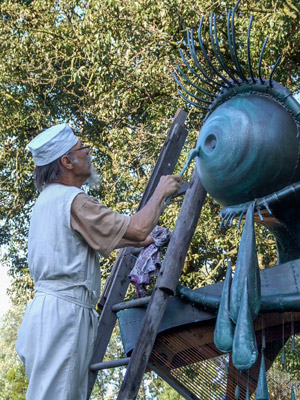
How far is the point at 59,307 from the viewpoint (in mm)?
2787

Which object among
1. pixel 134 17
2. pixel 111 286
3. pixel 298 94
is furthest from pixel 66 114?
pixel 111 286

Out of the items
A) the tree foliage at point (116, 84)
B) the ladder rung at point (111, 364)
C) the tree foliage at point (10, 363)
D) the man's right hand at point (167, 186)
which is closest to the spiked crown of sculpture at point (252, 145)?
the man's right hand at point (167, 186)

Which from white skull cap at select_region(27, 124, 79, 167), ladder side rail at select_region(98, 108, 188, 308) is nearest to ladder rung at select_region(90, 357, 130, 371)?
ladder side rail at select_region(98, 108, 188, 308)

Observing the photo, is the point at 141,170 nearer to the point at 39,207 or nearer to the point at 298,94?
the point at 298,94

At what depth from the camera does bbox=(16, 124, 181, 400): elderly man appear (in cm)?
271

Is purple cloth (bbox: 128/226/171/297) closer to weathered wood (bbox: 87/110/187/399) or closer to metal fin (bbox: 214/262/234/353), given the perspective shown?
weathered wood (bbox: 87/110/187/399)

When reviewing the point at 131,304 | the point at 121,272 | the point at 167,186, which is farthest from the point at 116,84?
the point at 167,186

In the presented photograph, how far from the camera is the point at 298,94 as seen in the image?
925 centimetres

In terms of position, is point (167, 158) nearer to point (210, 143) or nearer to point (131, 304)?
point (131, 304)

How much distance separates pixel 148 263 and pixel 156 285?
7.2 inches

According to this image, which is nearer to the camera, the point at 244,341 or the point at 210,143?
the point at 244,341

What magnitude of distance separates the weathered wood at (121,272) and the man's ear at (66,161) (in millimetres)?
1094

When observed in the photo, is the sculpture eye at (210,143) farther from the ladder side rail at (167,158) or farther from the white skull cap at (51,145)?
the ladder side rail at (167,158)

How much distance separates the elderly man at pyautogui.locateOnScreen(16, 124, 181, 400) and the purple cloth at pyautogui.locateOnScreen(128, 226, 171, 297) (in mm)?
609
